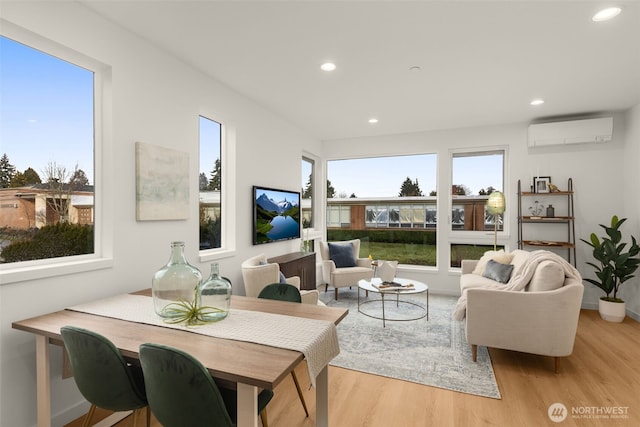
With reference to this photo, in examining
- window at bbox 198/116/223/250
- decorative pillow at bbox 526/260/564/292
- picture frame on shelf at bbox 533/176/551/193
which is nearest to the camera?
decorative pillow at bbox 526/260/564/292

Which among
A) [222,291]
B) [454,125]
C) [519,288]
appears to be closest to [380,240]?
[454,125]

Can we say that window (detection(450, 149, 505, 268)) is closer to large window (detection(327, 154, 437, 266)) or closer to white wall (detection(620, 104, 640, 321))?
large window (detection(327, 154, 437, 266))

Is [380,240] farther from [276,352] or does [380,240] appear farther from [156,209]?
[276,352]

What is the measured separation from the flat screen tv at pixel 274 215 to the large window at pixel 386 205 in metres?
1.39

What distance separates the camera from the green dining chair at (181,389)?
1.16m

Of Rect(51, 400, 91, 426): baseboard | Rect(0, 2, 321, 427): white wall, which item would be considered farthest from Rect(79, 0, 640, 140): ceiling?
Rect(51, 400, 91, 426): baseboard

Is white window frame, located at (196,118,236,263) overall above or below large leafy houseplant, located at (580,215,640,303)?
above

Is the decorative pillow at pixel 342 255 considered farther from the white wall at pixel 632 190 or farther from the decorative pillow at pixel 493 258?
the white wall at pixel 632 190

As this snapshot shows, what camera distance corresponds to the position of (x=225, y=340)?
1.46m

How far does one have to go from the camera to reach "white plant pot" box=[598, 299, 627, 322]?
3977 millimetres

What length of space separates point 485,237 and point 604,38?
10.3 feet

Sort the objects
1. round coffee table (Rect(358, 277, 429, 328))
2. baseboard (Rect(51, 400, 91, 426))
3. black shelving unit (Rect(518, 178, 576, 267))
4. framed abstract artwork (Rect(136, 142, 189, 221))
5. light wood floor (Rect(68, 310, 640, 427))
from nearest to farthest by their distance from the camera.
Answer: baseboard (Rect(51, 400, 91, 426)), light wood floor (Rect(68, 310, 640, 427)), framed abstract artwork (Rect(136, 142, 189, 221)), round coffee table (Rect(358, 277, 429, 328)), black shelving unit (Rect(518, 178, 576, 267))

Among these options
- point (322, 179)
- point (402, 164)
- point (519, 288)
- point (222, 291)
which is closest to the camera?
point (222, 291)

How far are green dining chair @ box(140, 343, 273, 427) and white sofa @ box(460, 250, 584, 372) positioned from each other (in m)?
2.30
